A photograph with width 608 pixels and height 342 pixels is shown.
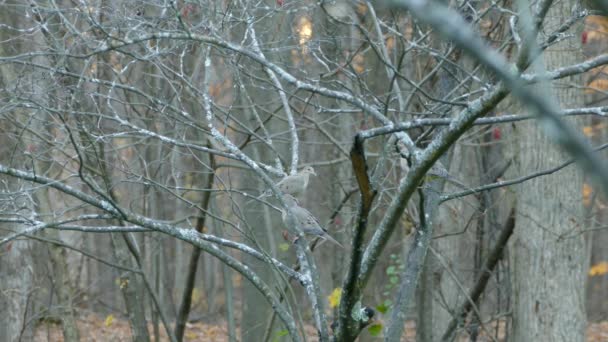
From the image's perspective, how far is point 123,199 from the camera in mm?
11914

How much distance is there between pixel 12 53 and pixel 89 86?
2312mm

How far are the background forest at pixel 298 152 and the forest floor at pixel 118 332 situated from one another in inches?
3.8

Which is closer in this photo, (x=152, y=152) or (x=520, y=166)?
(x=520, y=166)

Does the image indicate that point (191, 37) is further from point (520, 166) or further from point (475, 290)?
point (475, 290)

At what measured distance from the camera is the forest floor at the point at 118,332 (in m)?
13.5

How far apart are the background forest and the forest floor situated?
96 mm

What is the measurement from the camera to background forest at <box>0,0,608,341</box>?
16.0 feet

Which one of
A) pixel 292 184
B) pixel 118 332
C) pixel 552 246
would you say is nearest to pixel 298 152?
pixel 292 184

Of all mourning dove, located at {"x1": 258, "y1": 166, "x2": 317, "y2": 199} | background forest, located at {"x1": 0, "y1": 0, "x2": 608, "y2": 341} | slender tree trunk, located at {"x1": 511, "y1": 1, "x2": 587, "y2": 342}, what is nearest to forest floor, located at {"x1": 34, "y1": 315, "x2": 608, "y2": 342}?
background forest, located at {"x1": 0, "y1": 0, "x2": 608, "y2": 341}

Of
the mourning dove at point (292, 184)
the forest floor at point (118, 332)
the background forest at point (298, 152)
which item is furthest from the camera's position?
the forest floor at point (118, 332)

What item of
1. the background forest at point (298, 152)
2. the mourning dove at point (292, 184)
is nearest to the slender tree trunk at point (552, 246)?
the background forest at point (298, 152)

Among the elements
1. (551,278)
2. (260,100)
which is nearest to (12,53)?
(260,100)

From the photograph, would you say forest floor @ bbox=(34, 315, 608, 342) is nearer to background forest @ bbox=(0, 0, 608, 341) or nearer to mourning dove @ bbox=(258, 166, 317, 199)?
background forest @ bbox=(0, 0, 608, 341)

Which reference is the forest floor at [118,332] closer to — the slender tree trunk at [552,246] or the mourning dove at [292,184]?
the slender tree trunk at [552,246]
